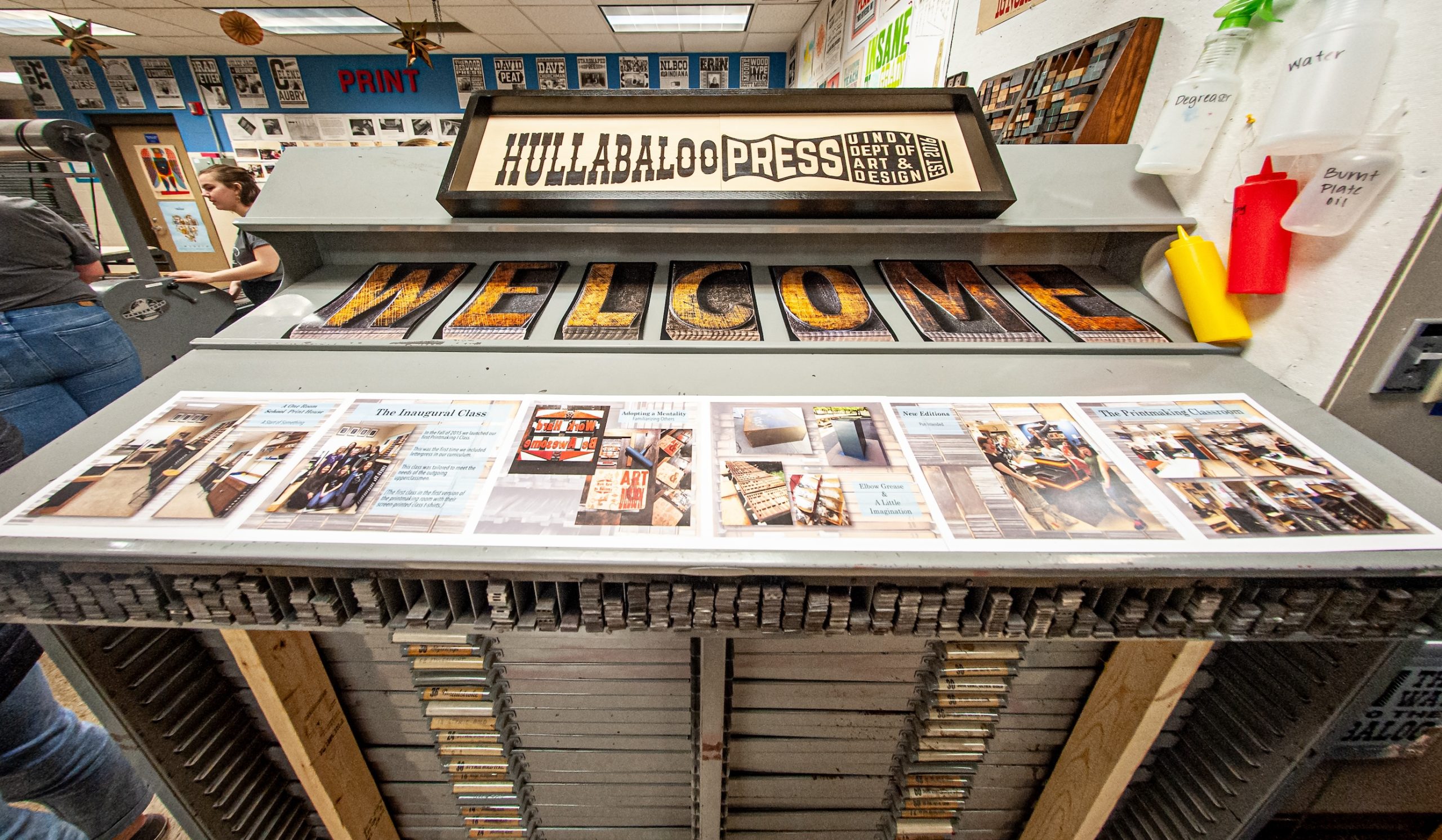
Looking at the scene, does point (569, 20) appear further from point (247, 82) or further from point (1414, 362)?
point (1414, 362)

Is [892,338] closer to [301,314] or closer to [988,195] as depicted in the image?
[988,195]

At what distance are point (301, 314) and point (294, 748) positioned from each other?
0.83 metres

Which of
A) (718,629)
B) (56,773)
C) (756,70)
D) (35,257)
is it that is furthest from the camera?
(756,70)

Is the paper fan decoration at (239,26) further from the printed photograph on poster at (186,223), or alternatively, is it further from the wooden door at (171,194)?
the printed photograph on poster at (186,223)

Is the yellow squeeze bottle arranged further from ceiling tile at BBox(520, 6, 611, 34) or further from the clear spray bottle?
ceiling tile at BBox(520, 6, 611, 34)

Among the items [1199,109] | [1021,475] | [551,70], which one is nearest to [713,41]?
[551,70]

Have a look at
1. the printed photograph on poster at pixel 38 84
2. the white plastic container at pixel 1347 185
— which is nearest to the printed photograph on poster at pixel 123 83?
the printed photograph on poster at pixel 38 84

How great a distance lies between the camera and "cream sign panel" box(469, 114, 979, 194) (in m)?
1.09

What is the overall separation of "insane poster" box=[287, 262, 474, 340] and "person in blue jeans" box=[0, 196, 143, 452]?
1.43m

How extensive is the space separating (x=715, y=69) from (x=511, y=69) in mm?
2365

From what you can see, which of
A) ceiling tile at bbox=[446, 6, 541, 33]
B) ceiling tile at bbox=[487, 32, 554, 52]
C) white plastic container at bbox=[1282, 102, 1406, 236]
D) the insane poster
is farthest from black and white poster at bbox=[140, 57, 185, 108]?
white plastic container at bbox=[1282, 102, 1406, 236]

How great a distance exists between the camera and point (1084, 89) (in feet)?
4.37

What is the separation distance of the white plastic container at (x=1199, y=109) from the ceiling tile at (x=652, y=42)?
18.0 feet

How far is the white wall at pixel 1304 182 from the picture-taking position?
0.76m
